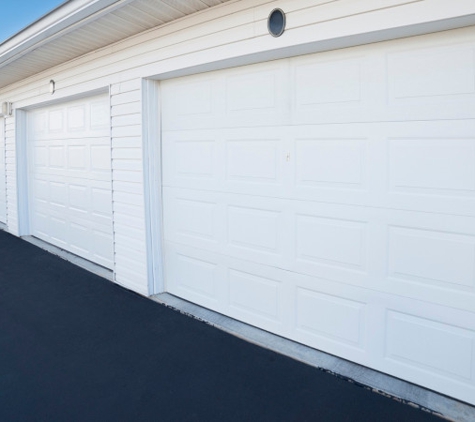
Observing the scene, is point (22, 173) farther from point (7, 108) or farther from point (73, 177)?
point (73, 177)

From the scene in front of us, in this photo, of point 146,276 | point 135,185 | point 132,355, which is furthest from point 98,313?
point 135,185

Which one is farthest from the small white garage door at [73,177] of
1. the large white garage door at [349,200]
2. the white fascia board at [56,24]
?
the large white garage door at [349,200]

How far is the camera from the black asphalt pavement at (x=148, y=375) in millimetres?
2264

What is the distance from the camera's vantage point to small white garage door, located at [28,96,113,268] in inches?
195

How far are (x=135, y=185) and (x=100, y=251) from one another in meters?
1.46

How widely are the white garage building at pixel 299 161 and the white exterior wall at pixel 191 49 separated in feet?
0.05

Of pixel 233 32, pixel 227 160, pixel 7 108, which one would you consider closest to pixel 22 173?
pixel 7 108

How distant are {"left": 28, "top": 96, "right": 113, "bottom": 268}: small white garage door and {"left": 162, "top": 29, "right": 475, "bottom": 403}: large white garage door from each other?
1.72 meters

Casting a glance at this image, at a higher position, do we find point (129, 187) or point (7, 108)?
point (7, 108)

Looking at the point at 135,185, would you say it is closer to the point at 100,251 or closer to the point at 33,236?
the point at 100,251

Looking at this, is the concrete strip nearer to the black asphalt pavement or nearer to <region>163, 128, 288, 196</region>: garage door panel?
the black asphalt pavement

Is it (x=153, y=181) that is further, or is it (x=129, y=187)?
(x=129, y=187)

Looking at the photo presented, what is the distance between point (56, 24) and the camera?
3699 mm

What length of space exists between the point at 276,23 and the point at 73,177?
385cm
